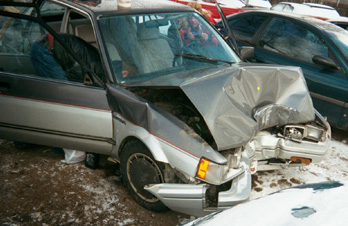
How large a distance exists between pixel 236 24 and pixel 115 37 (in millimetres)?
3256

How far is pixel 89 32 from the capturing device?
3.80 m

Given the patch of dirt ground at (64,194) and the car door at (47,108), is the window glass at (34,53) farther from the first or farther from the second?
the patch of dirt ground at (64,194)

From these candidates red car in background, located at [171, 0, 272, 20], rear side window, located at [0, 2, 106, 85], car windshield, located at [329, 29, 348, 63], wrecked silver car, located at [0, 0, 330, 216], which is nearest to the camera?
wrecked silver car, located at [0, 0, 330, 216]

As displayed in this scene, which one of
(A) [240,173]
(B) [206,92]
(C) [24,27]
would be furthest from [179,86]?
(C) [24,27]

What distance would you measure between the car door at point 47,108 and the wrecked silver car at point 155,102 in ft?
0.04

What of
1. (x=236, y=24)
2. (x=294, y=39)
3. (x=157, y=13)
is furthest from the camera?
(x=236, y=24)

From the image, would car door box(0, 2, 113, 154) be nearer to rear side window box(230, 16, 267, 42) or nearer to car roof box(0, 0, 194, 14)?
car roof box(0, 0, 194, 14)

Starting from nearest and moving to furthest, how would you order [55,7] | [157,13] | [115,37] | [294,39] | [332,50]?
[115,37] < [157,13] < [55,7] < [332,50] < [294,39]

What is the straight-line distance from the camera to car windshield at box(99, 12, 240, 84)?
335cm

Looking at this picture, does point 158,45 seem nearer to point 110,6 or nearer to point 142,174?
point 110,6

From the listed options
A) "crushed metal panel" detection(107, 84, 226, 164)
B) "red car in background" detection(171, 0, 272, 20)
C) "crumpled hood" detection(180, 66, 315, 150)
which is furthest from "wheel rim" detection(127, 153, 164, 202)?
"red car in background" detection(171, 0, 272, 20)

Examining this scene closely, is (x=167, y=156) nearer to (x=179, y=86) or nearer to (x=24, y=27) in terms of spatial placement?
(x=179, y=86)

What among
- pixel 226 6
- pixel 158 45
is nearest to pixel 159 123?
pixel 158 45

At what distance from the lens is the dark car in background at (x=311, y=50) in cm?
471
